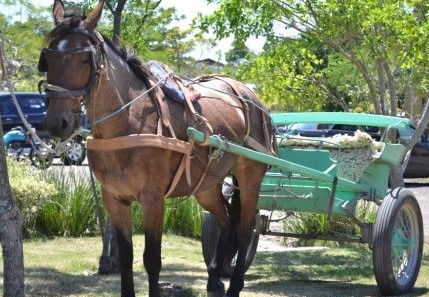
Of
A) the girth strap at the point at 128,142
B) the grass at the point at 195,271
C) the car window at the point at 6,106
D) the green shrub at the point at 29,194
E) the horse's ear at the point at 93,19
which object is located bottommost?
the grass at the point at 195,271

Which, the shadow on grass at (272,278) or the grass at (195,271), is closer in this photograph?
the shadow on grass at (272,278)

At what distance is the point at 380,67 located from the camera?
11273mm

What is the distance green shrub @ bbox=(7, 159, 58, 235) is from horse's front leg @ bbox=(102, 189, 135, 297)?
4955mm

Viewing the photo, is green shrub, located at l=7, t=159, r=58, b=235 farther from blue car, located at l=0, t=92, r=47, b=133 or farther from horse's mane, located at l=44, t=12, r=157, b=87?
blue car, located at l=0, t=92, r=47, b=133

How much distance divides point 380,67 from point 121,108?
5830mm

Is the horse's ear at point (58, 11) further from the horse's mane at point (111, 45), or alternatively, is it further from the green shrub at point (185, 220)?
the green shrub at point (185, 220)

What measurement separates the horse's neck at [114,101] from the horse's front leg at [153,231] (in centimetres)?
52

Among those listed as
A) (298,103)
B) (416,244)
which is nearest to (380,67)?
(298,103)

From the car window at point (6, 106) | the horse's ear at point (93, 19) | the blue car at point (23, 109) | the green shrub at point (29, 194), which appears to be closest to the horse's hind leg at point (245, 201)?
the horse's ear at point (93, 19)

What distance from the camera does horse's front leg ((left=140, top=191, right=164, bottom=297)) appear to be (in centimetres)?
625

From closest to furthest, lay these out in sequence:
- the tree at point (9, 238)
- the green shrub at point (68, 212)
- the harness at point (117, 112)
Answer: the harness at point (117, 112) → the tree at point (9, 238) → the green shrub at point (68, 212)

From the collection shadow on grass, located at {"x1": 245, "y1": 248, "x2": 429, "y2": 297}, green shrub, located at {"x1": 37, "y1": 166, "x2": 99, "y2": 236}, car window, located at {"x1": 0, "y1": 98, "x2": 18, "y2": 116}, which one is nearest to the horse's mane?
shadow on grass, located at {"x1": 245, "y1": 248, "x2": 429, "y2": 297}

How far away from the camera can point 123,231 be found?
6543mm

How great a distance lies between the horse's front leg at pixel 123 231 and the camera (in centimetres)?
649
